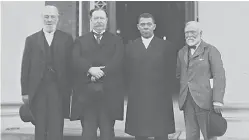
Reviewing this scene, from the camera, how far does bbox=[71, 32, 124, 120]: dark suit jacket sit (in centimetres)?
289

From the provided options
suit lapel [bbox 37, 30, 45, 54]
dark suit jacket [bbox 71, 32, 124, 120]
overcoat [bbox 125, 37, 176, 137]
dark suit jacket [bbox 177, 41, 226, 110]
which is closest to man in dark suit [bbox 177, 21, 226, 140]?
dark suit jacket [bbox 177, 41, 226, 110]

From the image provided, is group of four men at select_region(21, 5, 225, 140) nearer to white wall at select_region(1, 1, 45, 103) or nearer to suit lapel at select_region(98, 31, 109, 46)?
suit lapel at select_region(98, 31, 109, 46)

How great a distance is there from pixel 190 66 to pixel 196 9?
1641mm

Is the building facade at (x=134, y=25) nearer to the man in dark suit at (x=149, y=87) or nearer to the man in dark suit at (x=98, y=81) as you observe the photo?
the man in dark suit at (x=149, y=87)

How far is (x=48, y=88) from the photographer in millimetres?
3016

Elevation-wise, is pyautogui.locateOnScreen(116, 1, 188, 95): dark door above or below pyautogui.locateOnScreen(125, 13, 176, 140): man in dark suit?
above

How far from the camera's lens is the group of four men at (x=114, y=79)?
9.37 feet

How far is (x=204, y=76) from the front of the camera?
2846 millimetres

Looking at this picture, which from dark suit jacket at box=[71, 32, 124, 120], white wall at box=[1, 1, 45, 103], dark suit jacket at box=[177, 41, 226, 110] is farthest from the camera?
white wall at box=[1, 1, 45, 103]

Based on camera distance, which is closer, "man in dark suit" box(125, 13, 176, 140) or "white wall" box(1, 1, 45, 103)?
"man in dark suit" box(125, 13, 176, 140)

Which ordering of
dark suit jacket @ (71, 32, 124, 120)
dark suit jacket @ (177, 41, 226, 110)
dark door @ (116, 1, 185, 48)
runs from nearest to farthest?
1. dark suit jacket @ (177, 41, 226, 110)
2. dark suit jacket @ (71, 32, 124, 120)
3. dark door @ (116, 1, 185, 48)

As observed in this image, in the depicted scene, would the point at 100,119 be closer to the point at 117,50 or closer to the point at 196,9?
the point at 117,50

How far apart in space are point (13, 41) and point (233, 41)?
3.31 metres

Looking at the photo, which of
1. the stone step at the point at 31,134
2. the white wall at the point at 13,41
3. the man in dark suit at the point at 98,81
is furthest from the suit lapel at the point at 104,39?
the white wall at the point at 13,41
